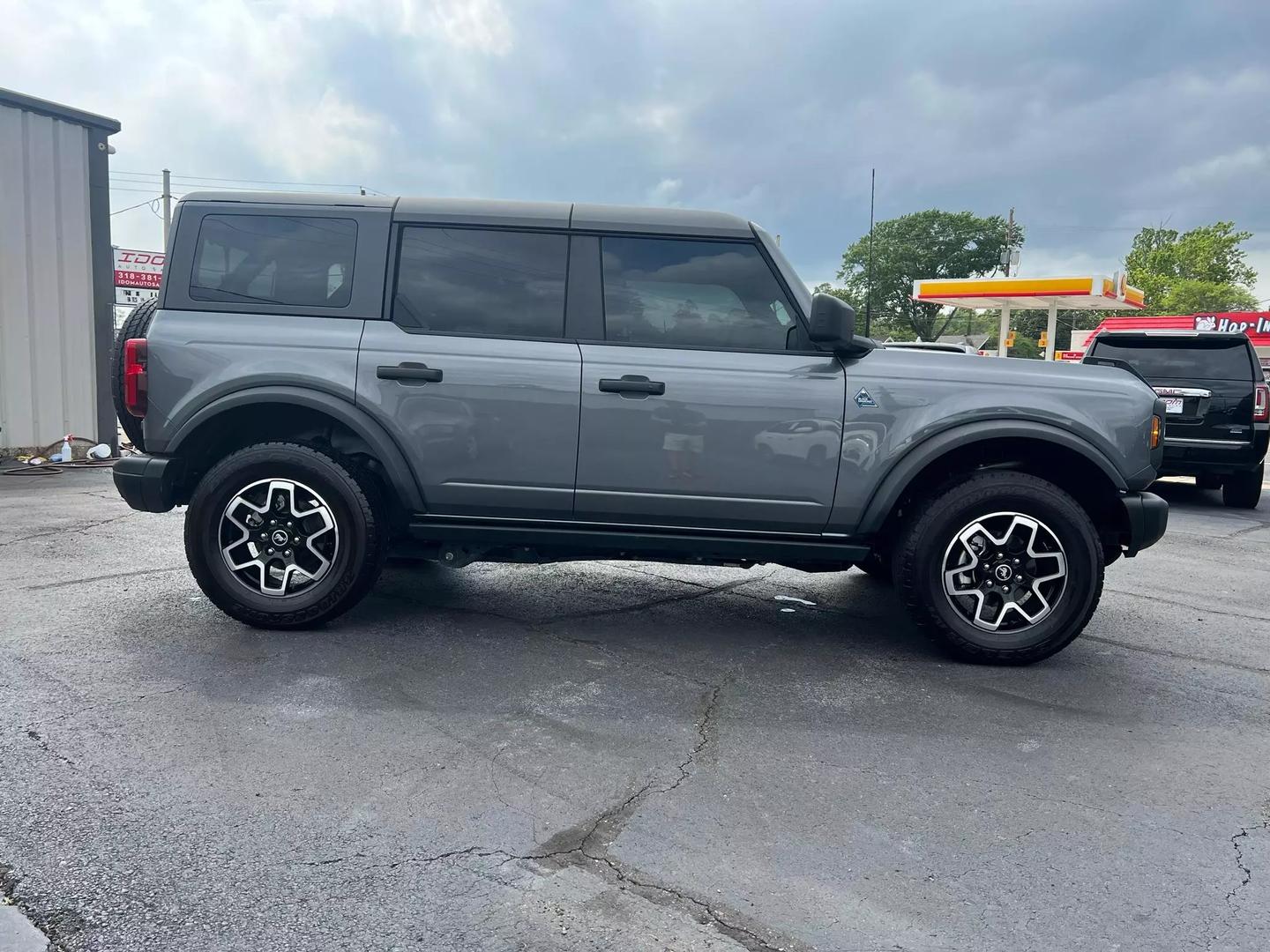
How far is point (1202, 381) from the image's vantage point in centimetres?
952

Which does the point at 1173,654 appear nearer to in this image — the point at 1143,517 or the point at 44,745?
the point at 1143,517

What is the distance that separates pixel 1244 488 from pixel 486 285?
29.9 feet

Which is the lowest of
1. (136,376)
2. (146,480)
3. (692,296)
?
(146,480)

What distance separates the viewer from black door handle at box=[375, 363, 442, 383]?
4262 millimetres

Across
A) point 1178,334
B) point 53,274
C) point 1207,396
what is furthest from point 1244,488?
point 53,274

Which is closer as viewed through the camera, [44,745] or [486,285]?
[44,745]

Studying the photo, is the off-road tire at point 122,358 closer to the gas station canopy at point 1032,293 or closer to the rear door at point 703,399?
the rear door at point 703,399

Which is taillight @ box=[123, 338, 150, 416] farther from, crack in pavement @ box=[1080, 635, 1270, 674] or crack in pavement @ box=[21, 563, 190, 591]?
crack in pavement @ box=[1080, 635, 1270, 674]

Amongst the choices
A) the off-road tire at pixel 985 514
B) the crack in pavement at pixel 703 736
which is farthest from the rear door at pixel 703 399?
the crack in pavement at pixel 703 736

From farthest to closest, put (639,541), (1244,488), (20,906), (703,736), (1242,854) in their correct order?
(1244,488) < (639,541) < (703,736) < (1242,854) < (20,906)

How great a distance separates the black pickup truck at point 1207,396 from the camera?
9406 mm

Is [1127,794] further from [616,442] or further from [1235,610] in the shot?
[1235,610]

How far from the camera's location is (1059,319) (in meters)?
93.2

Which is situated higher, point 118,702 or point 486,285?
point 486,285
